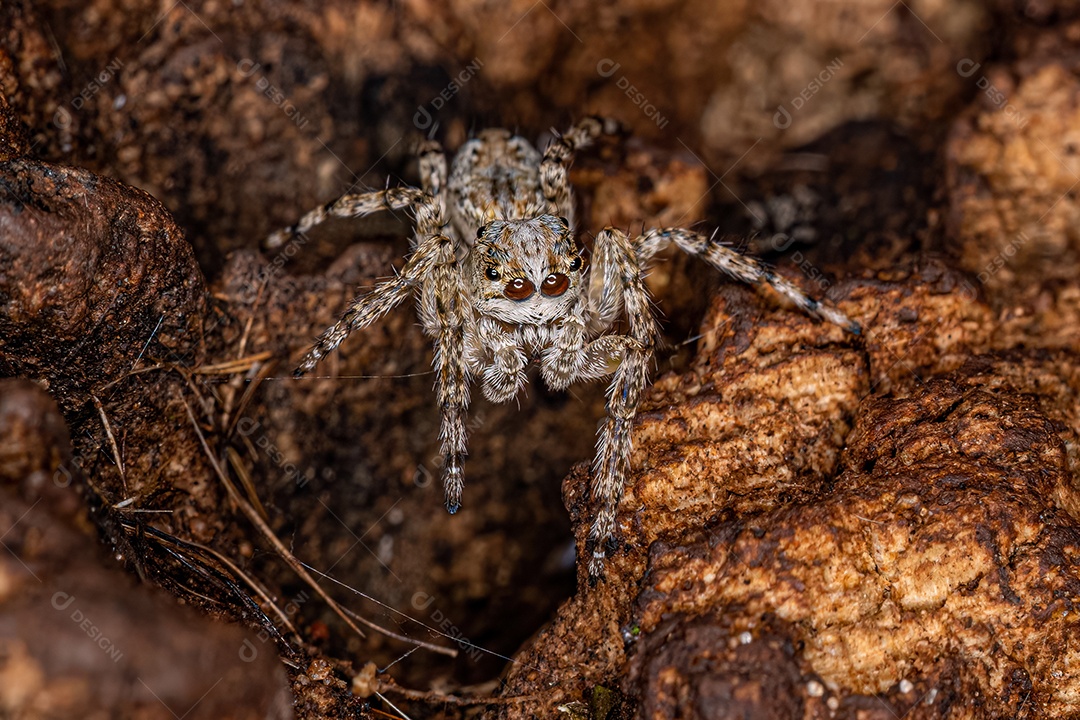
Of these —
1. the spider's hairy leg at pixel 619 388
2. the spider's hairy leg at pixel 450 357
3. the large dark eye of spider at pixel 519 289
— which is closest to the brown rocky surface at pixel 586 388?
the spider's hairy leg at pixel 619 388

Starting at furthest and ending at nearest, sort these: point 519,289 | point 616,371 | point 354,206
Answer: point 354,206 < point 519,289 < point 616,371

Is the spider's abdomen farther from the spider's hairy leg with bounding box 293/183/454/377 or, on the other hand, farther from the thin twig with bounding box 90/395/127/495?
the thin twig with bounding box 90/395/127/495

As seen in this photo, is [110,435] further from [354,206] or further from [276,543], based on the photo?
[354,206]

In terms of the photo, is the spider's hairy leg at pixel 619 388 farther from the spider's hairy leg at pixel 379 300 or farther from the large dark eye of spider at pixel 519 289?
the spider's hairy leg at pixel 379 300

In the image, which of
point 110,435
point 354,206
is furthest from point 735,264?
point 110,435

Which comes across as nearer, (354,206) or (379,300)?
(379,300)

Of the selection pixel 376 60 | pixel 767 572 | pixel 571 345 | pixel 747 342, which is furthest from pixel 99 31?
pixel 767 572
